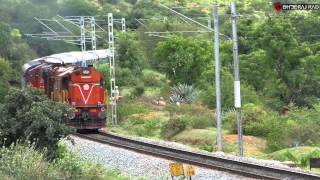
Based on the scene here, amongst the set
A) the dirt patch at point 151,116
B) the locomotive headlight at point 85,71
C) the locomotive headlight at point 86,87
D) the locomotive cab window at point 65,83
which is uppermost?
the locomotive headlight at point 85,71

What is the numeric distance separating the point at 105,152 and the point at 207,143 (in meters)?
9.12

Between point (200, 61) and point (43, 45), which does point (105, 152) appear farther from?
point (43, 45)

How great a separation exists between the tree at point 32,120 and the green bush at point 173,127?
18.7m

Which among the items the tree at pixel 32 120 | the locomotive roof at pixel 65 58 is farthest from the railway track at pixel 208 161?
the locomotive roof at pixel 65 58

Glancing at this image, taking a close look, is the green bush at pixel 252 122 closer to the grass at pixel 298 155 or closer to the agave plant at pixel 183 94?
the grass at pixel 298 155

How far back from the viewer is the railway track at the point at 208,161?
53.7 feet

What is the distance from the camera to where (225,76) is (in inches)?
1666

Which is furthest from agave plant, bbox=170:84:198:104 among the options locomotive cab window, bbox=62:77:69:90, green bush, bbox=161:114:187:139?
locomotive cab window, bbox=62:77:69:90

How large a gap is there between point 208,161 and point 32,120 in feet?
24.5

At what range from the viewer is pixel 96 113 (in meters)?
29.9

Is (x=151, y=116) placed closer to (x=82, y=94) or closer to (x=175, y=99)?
(x=175, y=99)

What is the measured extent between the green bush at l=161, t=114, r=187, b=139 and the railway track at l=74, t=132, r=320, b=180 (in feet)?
20.7

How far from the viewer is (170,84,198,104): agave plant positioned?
45.2 m

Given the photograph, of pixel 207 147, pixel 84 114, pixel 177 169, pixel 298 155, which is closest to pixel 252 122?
pixel 207 147
